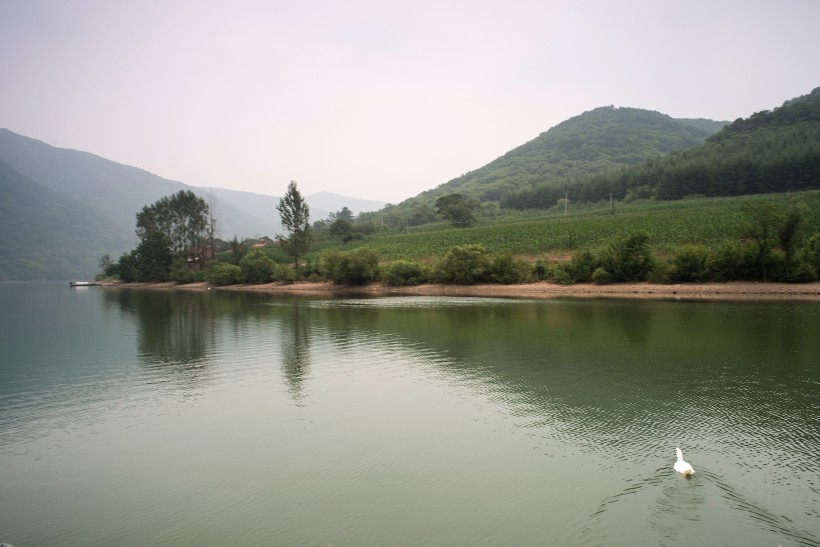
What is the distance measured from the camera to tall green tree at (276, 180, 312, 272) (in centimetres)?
9681

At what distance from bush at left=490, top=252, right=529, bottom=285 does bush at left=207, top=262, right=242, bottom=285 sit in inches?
2250

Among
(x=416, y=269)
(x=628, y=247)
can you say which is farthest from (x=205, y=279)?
(x=628, y=247)

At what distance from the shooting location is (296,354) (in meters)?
27.4

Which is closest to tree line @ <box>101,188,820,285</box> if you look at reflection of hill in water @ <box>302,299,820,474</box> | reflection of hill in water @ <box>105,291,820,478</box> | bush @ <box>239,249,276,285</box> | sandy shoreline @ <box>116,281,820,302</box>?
bush @ <box>239,249,276,285</box>

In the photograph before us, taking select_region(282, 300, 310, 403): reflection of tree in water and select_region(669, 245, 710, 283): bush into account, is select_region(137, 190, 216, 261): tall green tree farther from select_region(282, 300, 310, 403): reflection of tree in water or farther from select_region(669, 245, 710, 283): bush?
select_region(669, 245, 710, 283): bush

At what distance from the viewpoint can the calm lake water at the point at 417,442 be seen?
31.3 feet

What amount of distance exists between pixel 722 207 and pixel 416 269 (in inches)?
2170

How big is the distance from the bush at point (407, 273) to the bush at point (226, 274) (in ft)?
129

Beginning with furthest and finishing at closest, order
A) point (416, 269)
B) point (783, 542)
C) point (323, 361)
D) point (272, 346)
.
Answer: point (416, 269) → point (272, 346) → point (323, 361) → point (783, 542)

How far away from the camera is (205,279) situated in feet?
363

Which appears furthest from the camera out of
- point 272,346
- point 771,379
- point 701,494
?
point 272,346

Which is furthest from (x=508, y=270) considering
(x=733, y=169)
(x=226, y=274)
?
(x=733, y=169)

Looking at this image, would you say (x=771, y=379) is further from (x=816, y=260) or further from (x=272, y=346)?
(x=816, y=260)

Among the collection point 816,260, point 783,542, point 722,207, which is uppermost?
point 722,207
